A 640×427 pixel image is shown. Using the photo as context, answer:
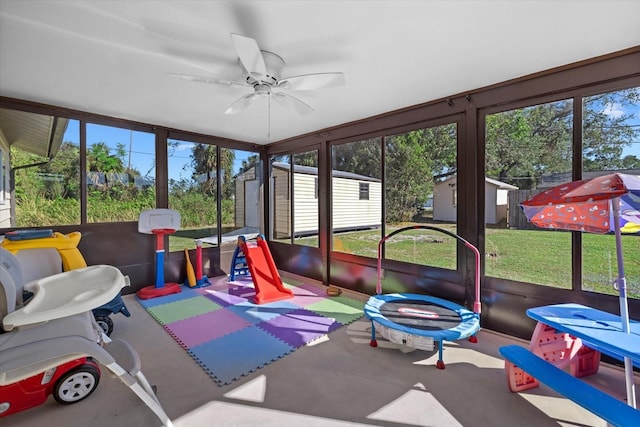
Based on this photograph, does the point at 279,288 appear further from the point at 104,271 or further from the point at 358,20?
the point at 358,20

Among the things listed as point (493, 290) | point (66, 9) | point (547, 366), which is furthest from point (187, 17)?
point (493, 290)

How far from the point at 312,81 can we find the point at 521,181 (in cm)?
268

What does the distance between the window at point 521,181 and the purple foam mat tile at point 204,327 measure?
3041 millimetres

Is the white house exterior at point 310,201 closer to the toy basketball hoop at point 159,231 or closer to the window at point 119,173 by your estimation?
the toy basketball hoop at point 159,231

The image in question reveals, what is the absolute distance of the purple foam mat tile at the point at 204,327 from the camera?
2.99 metres

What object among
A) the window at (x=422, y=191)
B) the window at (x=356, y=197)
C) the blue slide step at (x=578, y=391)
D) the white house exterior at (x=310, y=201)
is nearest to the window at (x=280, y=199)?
the white house exterior at (x=310, y=201)

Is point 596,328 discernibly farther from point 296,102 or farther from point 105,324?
point 105,324

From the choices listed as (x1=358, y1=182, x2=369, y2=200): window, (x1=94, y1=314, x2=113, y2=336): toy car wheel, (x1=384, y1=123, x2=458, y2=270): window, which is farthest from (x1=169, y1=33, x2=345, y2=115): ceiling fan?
(x1=358, y1=182, x2=369, y2=200): window

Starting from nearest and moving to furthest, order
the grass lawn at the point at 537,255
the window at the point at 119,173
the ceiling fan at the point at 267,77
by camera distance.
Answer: the ceiling fan at the point at 267,77 < the grass lawn at the point at 537,255 < the window at the point at 119,173

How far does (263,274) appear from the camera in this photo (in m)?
4.45

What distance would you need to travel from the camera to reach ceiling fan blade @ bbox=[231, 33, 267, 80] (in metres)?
1.81

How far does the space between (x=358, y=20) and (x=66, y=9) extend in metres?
1.95

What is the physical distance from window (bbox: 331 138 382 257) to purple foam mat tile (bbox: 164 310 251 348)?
2.06 m

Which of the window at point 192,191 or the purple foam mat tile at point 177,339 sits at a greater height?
the window at point 192,191
